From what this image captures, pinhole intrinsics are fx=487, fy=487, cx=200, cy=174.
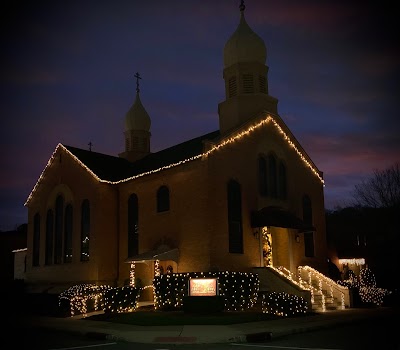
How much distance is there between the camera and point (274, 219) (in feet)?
83.9

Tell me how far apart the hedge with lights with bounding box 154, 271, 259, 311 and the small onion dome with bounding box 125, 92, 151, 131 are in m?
18.3

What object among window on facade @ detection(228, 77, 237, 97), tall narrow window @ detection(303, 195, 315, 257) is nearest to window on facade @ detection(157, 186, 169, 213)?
window on facade @ detection(228, 77, 237, 97)

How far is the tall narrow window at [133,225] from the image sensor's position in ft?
93.7

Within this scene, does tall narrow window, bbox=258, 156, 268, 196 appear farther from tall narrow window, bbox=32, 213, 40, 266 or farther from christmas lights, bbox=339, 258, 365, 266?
christmas lights, bbox=339, 258, 365, 266

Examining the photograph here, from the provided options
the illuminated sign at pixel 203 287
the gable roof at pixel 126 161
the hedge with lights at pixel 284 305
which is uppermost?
the gable roof at pixel 126 161

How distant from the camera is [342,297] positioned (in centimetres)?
2475

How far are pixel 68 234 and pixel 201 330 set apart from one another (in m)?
17.8

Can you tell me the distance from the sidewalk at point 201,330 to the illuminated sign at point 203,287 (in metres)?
3.42

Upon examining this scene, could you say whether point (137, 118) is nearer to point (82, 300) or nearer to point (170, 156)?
point (170, 156)

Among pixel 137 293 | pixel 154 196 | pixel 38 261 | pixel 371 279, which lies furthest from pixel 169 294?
pixel 371 279

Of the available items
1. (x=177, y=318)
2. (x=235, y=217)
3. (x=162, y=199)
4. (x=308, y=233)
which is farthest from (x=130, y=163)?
(x=177, y=318)

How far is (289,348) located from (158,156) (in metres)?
22.1

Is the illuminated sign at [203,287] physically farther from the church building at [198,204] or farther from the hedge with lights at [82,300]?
the hedge with lights at [82,300]

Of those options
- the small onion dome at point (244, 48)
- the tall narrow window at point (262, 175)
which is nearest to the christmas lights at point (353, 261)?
the tall narrow window at point (262, 175)
